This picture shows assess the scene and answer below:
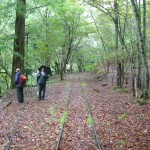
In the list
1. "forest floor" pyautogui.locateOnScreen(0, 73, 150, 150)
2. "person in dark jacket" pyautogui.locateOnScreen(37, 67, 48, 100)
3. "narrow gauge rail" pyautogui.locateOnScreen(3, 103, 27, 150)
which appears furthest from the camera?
"person in dark jacket" pyautogui.locateOnScreen(37, 67, 48, 100)

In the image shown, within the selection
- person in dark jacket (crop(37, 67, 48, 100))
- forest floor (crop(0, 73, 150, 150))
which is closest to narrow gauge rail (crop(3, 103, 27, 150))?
forest floor (crop(0, 73, 150, 150))

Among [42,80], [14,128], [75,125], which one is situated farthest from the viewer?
[42,80]

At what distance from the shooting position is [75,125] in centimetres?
1055

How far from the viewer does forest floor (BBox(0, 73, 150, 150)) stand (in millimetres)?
8414

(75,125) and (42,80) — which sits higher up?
(42,80)

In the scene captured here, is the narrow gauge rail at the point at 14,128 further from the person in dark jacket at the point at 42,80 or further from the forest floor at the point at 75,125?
the person in dark jacket at the point at 42,80

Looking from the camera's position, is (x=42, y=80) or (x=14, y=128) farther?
(x=42, y=80)

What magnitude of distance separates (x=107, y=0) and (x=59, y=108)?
732cm

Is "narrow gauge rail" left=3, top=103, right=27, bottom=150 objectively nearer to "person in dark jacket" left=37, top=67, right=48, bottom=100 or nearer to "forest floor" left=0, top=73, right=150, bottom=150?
"forest floor" left=0, top=73, right=150, bottom=150

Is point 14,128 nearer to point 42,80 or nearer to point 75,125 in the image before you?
point 75,125

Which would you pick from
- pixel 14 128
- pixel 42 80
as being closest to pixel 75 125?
pixel 14 128

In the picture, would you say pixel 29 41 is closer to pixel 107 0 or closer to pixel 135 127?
pixel 107 0

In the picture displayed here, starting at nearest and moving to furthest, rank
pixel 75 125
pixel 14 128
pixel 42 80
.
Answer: pixel 14 128, pixel 75 125, pixel 42 80

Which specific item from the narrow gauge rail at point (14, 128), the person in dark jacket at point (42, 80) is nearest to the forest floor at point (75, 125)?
the narrow gauge rail at point (14, 128)
